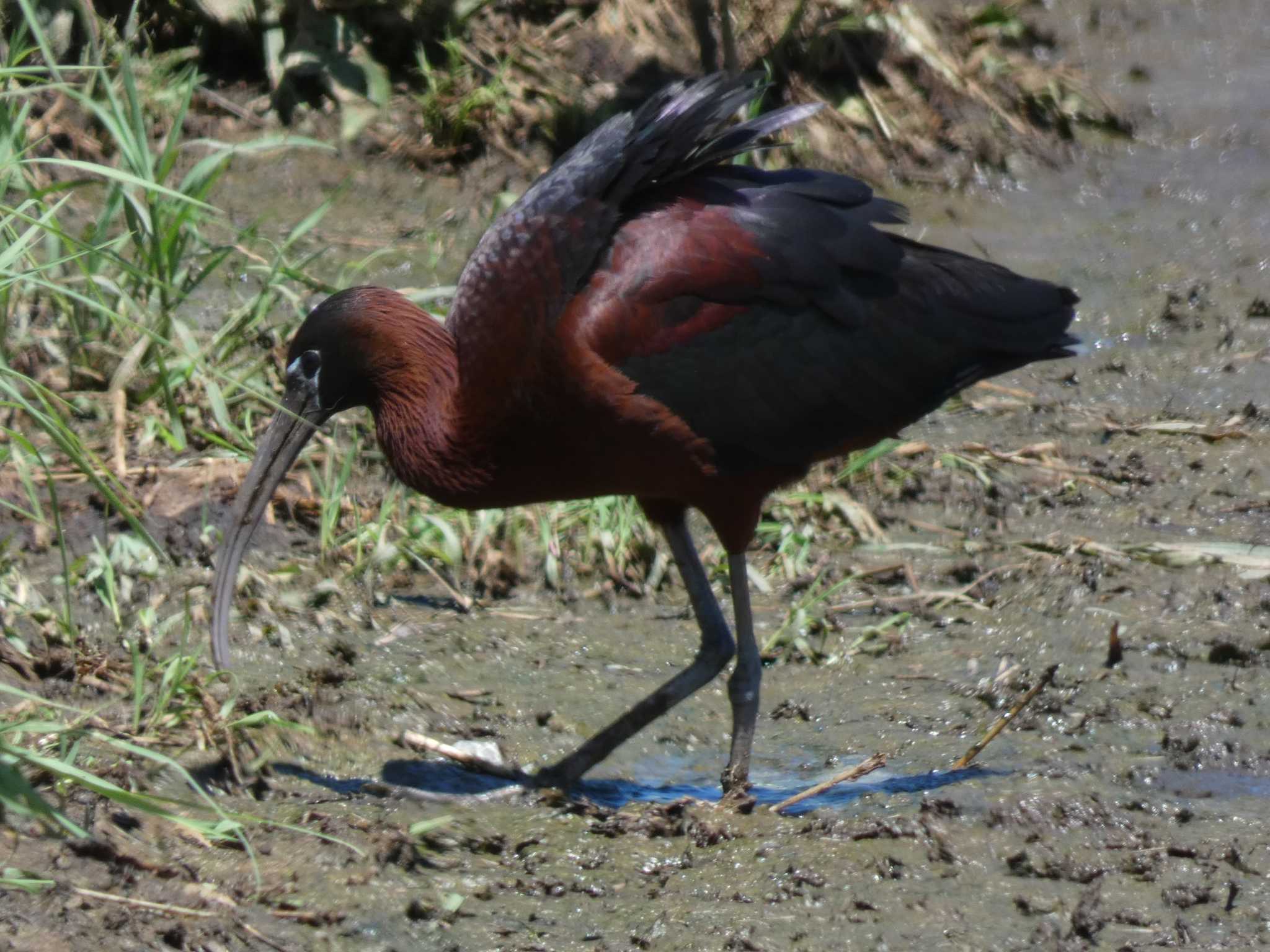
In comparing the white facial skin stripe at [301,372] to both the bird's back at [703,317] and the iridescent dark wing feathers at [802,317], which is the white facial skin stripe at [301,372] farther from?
the iridescent dark wing feathers at [802,317]

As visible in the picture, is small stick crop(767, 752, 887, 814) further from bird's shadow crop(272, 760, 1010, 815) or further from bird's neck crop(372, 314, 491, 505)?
bird's neck crop(372, 314, 491, 505)

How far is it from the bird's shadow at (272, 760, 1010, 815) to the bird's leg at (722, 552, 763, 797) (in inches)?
3.8

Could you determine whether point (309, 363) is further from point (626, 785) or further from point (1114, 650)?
point (1114, 650)

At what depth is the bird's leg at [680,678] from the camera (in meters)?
5.09

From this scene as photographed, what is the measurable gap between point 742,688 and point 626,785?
1.54 feet

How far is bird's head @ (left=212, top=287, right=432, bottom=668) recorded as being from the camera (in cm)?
502

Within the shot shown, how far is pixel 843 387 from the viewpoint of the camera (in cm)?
537

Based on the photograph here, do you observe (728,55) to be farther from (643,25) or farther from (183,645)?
(183,645)

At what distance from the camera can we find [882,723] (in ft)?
18.5

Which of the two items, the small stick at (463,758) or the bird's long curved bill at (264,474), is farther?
the bird's long curved bill at (264,474)

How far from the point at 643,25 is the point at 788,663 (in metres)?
4.66

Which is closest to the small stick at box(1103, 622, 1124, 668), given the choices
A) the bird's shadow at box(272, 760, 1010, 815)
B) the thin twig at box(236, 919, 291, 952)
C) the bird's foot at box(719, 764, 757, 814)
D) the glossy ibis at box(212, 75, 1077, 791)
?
the bird's shadow at box(272, 760, 1010, 815)

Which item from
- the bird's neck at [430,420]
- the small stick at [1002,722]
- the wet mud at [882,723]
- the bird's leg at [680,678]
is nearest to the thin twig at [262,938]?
the wet mud at [882,723]

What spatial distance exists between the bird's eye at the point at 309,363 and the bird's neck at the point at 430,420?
0.19 meters
